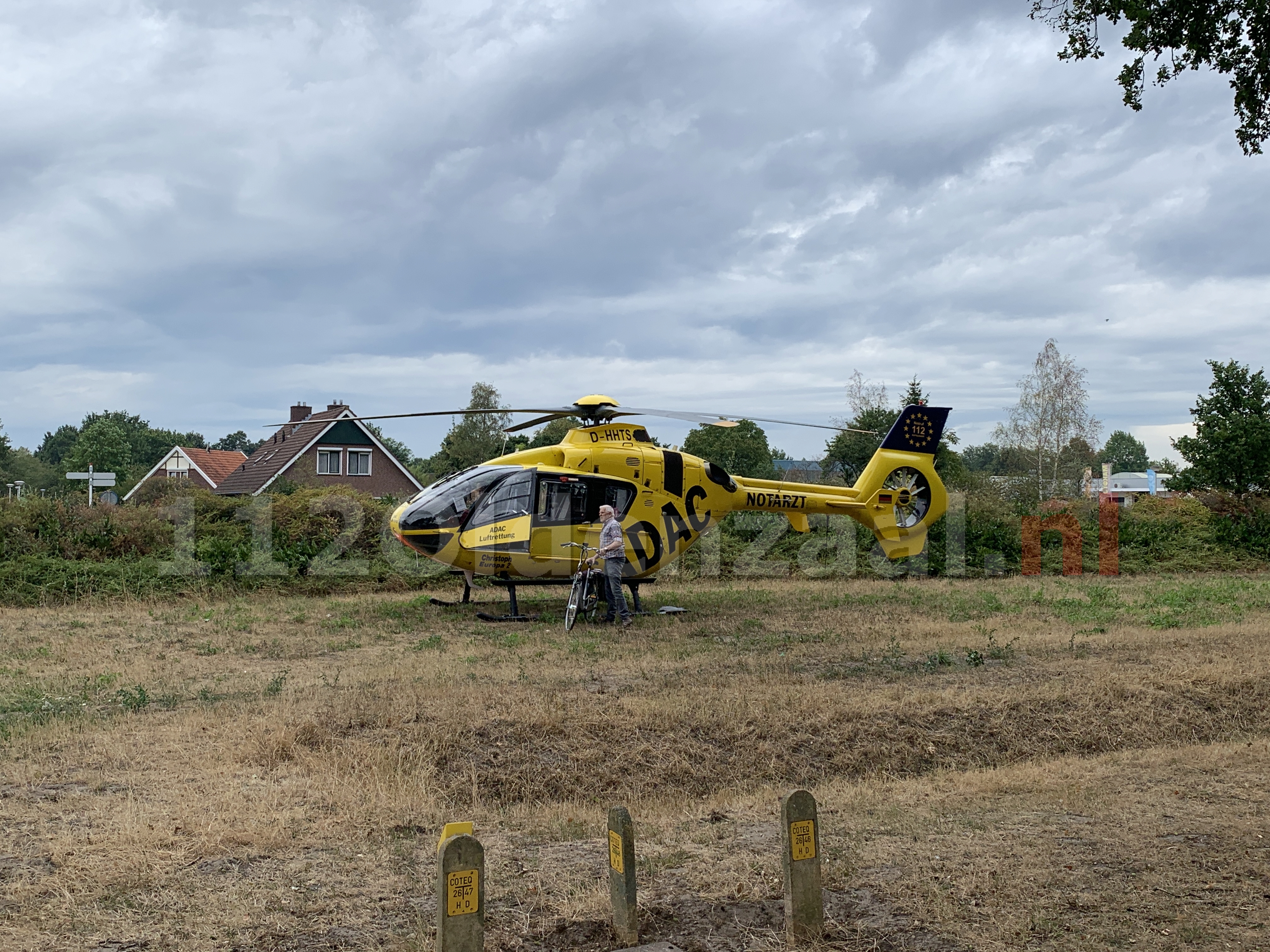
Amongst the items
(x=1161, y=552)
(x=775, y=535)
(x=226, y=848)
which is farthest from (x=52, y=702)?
(x=1161, y=552)

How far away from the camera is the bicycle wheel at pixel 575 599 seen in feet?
48.6

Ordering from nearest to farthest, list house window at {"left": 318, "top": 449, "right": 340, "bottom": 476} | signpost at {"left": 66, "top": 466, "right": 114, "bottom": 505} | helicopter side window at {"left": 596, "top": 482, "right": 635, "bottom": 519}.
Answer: helicopter side window at {"left": 596, "top": 482, "right": 635, "bottom": 519}
signpost at {"left": 66, "top": 466, "right": 114, "bottom": 505}
house window at {"left": 318, "top": 449, "right": 340, "bottom": 476}

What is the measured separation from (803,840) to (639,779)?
3.68m

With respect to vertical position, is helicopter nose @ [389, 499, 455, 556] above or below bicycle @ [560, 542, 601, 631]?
above

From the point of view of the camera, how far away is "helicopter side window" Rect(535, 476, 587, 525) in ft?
52.0

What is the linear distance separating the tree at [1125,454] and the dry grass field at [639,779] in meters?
123

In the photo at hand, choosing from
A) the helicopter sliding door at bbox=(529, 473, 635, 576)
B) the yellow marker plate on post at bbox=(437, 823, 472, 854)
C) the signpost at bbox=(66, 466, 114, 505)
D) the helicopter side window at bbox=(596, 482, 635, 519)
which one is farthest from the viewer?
the signpost at bbox=(66, 466, 114, 505)

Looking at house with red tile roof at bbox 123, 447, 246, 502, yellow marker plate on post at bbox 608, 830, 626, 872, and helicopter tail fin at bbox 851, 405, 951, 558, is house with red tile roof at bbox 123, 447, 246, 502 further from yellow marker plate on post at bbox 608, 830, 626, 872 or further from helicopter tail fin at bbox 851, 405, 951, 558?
yellow marker plate on post at bbox 608, 830, 626, 872

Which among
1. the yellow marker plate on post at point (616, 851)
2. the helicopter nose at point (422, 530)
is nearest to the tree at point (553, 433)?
the helicopter nose at point (422, 530)

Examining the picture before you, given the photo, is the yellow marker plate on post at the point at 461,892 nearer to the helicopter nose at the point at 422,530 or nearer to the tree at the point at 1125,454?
the helicopter nose at the point at 422,530

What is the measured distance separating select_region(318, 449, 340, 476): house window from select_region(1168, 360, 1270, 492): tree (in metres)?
31.0

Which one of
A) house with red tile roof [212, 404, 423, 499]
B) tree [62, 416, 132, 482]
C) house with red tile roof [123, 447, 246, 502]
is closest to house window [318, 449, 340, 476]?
house with red tile roof [212, 404, 423, 499]

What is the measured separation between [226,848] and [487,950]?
6.76 ft

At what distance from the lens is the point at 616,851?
4.62m
